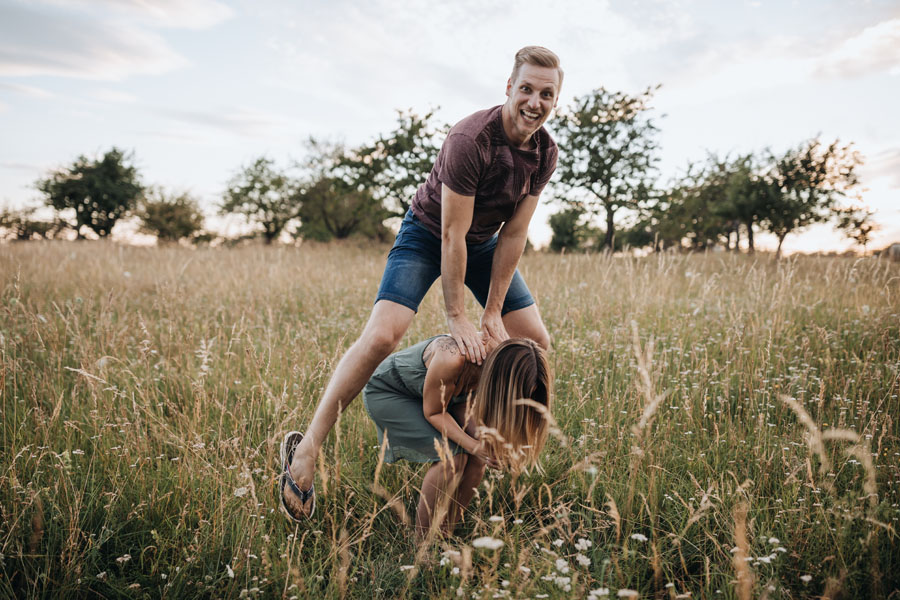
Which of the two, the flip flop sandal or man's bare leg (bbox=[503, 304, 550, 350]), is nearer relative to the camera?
the flip flop sandal

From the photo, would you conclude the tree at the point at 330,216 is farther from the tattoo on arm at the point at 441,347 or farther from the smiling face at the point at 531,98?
the tattoo on arm at the point at 441,347

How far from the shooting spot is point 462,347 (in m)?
2.32

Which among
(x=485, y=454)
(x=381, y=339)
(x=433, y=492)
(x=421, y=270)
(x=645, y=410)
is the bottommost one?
(x=433, y=492)

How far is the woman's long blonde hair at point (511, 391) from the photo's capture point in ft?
6.86

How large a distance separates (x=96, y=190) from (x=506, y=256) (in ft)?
157

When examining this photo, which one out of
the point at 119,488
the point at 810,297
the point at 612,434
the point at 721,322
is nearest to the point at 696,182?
the point at 810,297

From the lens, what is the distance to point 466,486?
2352mm

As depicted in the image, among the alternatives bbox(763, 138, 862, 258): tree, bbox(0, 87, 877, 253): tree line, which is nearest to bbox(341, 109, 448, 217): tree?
bbox(0, 87, 877, 253): tree line

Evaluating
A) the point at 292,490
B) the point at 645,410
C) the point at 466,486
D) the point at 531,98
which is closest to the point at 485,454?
the point at 466,486

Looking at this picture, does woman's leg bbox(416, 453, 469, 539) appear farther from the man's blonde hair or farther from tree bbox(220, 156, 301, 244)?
tree bbox(220, 156, 301, 244)

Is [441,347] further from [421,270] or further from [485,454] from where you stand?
[421,270]

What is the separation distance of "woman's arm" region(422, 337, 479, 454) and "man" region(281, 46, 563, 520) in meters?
0.10

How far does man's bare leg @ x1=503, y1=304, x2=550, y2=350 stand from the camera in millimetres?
3100

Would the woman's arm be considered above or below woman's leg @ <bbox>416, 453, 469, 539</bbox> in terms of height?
above
